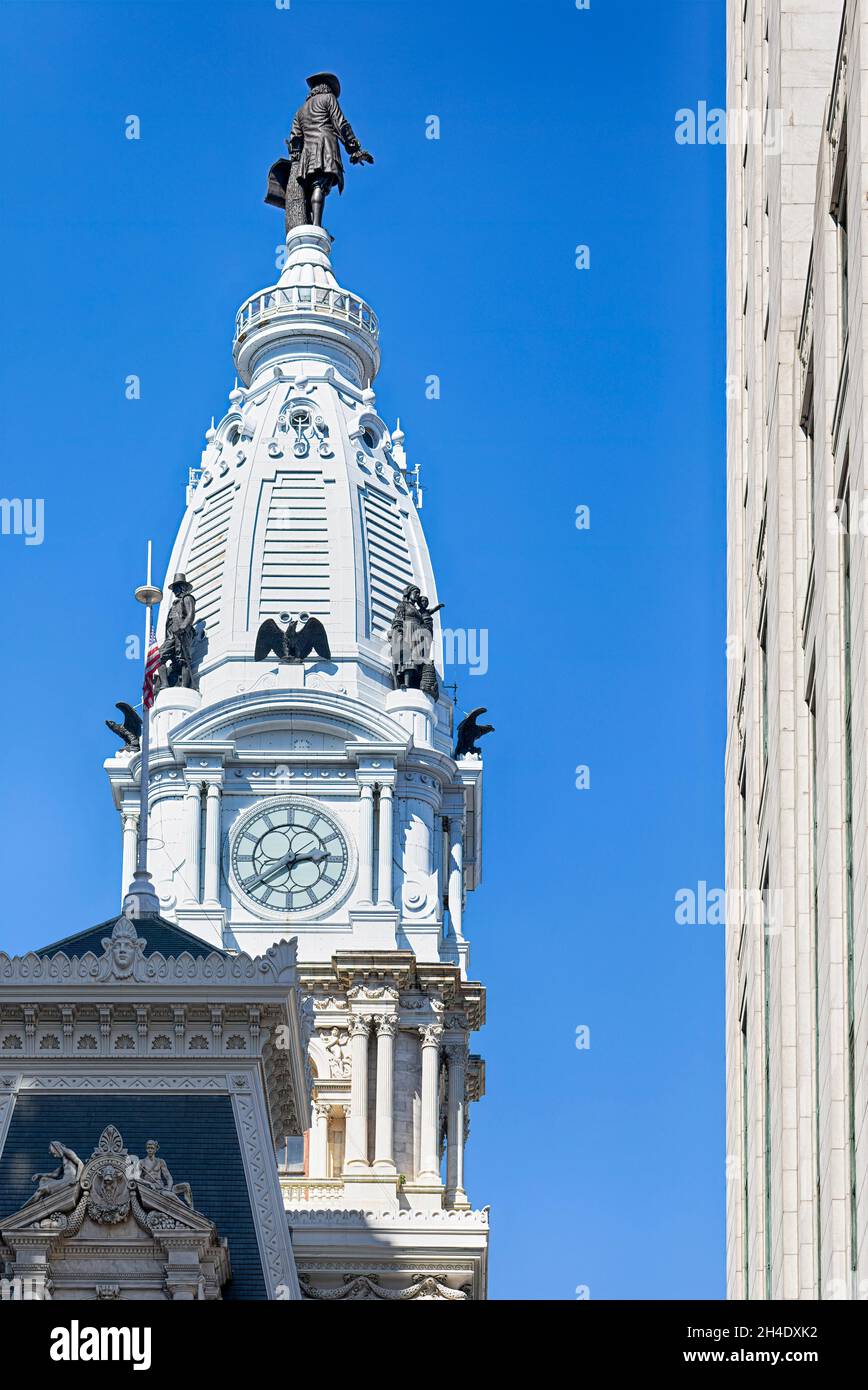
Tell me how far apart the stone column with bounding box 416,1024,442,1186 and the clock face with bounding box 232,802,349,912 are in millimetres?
6080

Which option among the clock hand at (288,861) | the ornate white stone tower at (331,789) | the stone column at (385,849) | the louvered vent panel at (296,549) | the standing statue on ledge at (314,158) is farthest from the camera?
the standing statue on ledge at (314,158)

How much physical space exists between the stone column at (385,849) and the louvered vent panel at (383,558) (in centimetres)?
665

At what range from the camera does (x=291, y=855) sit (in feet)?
381

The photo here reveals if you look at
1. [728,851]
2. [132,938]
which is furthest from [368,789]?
[132,938]

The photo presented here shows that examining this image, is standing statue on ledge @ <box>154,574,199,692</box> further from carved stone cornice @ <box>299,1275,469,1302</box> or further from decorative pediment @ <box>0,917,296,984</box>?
decorative pediment @ <box>0,917,296,984</box>

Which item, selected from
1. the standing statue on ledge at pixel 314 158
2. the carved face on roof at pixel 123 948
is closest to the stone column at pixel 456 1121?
the standing statue on ledge at pixel 314 158

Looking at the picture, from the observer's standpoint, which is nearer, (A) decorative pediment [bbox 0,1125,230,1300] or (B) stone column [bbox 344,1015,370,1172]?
(A) decorative pediment [bbox 0,1125,230,1300]

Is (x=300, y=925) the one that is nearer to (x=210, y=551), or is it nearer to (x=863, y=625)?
(x=210, y=551)

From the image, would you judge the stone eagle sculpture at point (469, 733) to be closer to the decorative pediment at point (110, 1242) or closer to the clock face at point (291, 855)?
the clock face at point (291, 855)

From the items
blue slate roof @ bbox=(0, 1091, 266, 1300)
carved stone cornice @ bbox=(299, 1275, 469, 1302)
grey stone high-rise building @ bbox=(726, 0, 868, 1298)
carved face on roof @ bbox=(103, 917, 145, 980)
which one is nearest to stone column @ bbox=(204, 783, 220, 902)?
carved stone cornice @ bbox=(299, 1275, 469, 1302)

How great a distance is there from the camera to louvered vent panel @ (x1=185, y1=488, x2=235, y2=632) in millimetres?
120250

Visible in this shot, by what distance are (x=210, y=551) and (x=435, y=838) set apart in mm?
12340

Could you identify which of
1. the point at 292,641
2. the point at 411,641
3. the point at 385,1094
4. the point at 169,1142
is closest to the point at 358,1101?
the point at 385,1094

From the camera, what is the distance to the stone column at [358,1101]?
356ft
